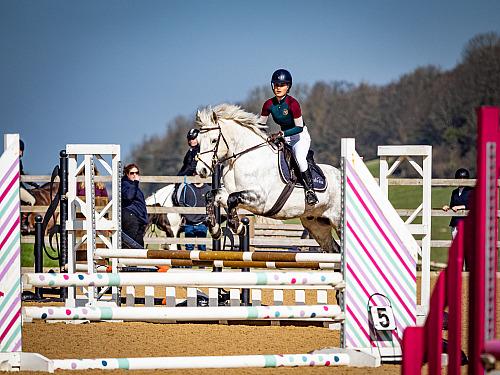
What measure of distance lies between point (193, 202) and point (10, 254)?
8906mm

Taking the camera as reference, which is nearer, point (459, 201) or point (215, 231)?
point (215, 231)

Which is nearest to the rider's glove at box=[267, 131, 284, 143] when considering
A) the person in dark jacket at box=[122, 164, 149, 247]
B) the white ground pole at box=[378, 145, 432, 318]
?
the white ground pole at box=[378, 145, 432, 318]

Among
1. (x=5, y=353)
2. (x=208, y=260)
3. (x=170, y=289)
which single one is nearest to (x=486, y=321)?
(x=5, y=353)

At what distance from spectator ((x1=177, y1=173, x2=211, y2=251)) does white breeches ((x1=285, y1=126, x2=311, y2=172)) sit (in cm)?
528

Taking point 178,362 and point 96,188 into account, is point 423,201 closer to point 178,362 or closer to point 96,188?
point 178,362

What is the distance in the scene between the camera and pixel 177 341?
5605 mm

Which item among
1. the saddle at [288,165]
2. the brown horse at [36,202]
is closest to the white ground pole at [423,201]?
the saddle at [288,165]

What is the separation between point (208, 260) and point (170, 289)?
4.70 ft

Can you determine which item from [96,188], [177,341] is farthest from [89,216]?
[96,188]

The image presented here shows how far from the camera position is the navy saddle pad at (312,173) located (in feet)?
25.0

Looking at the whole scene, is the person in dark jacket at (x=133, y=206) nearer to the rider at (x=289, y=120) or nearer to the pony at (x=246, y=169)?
the pony at (x=246, y=169)

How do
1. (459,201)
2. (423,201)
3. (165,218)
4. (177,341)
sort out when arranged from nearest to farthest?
1. (177,341)
2. (423,201)
3. (459,201)
4. (165,218)

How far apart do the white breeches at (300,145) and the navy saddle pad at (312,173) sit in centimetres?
16

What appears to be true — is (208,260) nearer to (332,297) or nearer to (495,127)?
(495,127)
